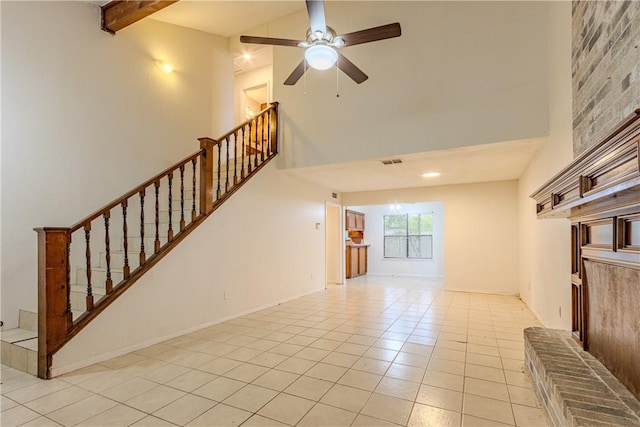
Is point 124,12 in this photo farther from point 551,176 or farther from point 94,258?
point 551,176

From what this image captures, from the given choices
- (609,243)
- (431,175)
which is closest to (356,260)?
(431,175)

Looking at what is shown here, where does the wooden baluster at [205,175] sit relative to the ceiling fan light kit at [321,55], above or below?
below

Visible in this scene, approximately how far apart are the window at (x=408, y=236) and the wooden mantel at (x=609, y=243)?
23.7 ft

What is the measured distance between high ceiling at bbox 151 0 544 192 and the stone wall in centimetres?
132

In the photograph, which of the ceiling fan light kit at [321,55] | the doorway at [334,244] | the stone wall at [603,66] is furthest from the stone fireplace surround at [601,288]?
the doorway at [334,244]

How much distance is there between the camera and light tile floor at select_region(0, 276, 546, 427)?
2.04 metres

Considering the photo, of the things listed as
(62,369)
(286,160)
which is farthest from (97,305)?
(286,160)

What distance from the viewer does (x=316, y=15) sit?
9.14 feet

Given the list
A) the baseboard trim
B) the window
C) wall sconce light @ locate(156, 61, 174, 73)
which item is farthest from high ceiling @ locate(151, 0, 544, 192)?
the window

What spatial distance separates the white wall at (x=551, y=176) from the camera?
2.94 meters

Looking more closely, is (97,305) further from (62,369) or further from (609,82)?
(609,82)

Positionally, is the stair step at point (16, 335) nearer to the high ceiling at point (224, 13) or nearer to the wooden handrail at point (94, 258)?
the wooden handrail at point (94, 258)

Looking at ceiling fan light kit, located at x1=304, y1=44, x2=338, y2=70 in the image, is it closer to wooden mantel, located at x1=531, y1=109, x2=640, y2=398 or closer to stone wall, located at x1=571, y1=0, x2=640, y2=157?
stone wall, located at x1=571, y1=0, x2=640, y2=157

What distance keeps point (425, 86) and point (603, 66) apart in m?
2.29
